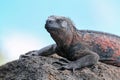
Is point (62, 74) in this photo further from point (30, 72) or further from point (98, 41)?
point (98, 41)

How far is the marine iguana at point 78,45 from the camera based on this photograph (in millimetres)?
15172

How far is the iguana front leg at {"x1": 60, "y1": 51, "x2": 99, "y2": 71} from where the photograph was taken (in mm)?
14783

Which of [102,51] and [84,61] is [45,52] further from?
[84,61]

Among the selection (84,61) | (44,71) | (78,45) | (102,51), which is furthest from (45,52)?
(44,71)

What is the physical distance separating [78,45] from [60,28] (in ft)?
2.73

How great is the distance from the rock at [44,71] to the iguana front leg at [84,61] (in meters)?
0.09

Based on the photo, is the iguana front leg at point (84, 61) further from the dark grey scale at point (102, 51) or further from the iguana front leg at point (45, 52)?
the iguana front leg at point (45, 52)

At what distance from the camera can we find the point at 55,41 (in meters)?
15.7

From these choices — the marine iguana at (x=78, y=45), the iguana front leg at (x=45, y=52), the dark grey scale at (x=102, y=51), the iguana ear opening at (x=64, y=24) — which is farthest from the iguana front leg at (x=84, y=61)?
the iguana front leg at (x=45, y=52)

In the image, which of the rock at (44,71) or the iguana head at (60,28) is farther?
the iguana head at (60,28)

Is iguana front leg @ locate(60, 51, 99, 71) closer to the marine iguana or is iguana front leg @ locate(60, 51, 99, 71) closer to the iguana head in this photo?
the marine iguana

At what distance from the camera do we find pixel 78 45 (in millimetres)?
15922

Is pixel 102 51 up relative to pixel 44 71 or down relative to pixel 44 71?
down

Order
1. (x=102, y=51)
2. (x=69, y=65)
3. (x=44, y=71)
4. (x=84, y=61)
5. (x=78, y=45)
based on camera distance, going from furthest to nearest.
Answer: (x=102, y=51) → (x=78, y=45) → (x=84, y=61) → (x=69, y=65) → (x=44, y=71)
